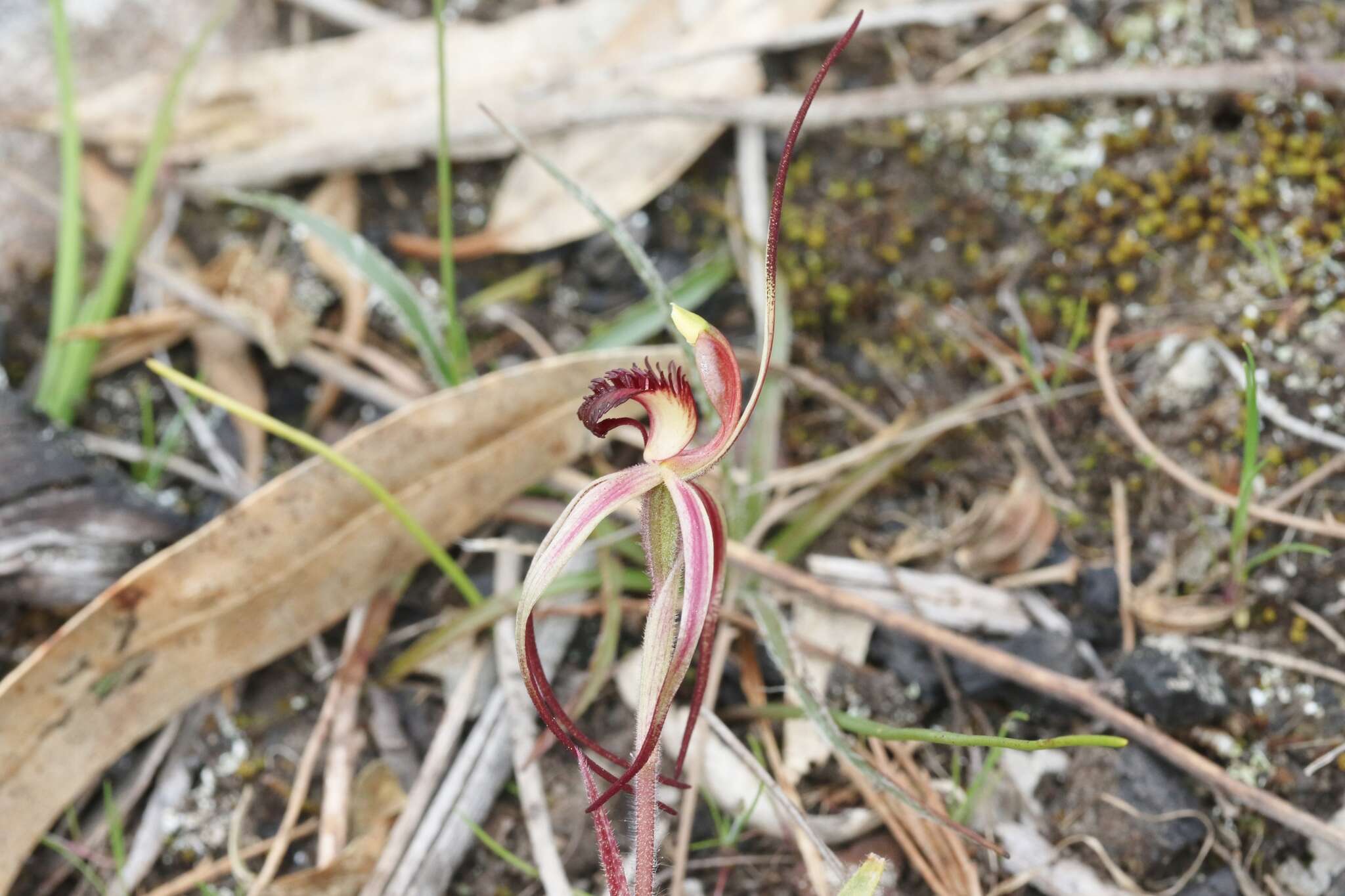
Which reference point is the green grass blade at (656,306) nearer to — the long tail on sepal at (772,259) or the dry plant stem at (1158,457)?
the dry plant stem at (1158,457)

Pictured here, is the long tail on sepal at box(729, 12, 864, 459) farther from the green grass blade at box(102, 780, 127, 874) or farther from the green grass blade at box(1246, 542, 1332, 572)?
the green grass blade at box(102, 780, 127, 874)

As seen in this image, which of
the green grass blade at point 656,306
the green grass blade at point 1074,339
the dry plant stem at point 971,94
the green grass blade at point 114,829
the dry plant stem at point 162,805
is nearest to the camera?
the green grass blade at point 114,829

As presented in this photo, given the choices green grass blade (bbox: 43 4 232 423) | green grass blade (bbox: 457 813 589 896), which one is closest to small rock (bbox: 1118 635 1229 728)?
green grass blade (bbox: 457 813 589 896)

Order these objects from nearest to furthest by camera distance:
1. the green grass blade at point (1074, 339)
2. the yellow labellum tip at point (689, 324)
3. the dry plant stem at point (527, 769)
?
the yellow labellum tip at point (689, 324)
the dry plant stem at point (527, 769)
the green grass blade at point (1074, 339)

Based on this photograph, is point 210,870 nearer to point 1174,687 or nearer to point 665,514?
point 665,514

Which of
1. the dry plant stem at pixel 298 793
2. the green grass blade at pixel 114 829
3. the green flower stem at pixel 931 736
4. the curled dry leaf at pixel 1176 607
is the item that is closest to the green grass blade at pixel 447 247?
the dry plant stem at pixel 298 793

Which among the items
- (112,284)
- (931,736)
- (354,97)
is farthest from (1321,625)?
(112,284)
